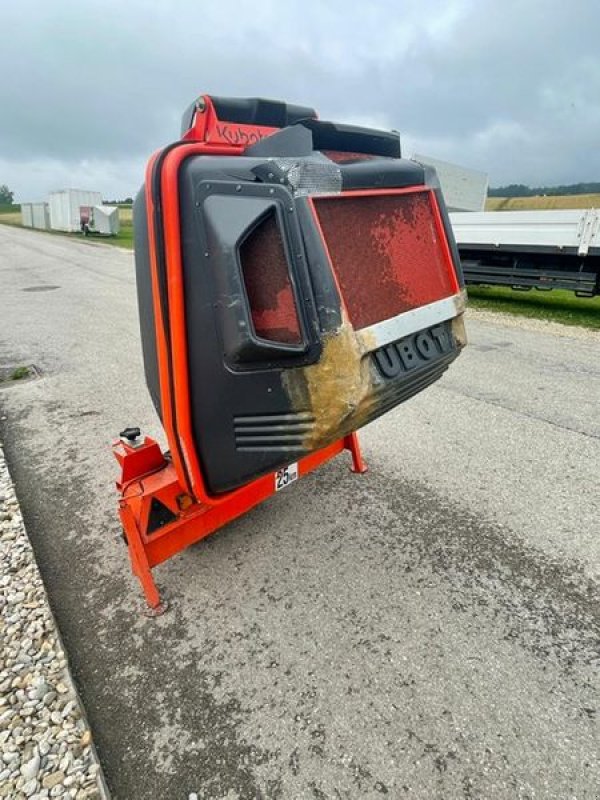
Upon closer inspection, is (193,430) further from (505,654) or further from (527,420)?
(527,420)

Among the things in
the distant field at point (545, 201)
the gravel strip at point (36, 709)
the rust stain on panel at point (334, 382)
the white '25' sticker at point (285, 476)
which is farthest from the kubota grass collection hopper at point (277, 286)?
the distant field at point (545, 201)

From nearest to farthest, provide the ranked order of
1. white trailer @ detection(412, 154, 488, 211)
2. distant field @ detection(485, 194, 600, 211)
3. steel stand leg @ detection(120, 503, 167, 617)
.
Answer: steel stand leg @ detection(120, 503, 167, 617) < white trailer @ detection(412, 154, 488, 211) < distant field @ detection(485, 194, 600, 211)

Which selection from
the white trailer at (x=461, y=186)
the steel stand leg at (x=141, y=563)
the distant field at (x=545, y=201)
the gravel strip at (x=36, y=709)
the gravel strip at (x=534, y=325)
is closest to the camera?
the gravel strip at (x=36, y=709)

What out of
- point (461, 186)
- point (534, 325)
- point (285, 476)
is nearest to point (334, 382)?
point (285, 476)

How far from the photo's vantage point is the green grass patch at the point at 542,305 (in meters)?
8.04

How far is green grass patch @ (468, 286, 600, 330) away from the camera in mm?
8039

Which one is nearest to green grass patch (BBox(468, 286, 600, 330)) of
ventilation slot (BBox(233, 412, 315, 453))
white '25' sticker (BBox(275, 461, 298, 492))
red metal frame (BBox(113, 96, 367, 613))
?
white '25' sticker (BBox(275, 461, 298, 492))

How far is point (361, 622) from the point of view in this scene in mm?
2047

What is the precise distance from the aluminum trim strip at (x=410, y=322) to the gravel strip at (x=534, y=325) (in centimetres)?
576

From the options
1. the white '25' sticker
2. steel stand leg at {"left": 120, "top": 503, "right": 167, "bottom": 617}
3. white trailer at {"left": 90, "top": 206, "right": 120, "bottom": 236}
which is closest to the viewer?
steel stand leg at {"left": 120, "top": 503, "right": 167, "bottom": 617}

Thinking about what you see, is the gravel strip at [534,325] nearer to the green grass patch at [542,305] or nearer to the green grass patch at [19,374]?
the green grass patch at [542,305]

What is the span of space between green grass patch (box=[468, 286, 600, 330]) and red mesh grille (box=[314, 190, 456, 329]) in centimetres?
666

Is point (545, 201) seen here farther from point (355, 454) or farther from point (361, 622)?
point (361, 622)

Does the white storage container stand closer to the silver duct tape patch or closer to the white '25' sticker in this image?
the white '25' sticker
